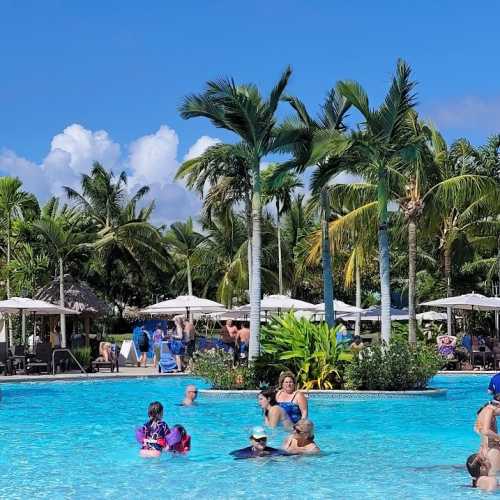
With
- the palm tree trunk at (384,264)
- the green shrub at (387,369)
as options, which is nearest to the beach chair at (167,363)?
the palm tree trunk at (384,264)

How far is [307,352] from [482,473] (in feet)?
30.7

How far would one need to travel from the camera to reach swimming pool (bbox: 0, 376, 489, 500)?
31.0 feet

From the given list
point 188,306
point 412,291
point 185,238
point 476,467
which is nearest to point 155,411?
point 476,467

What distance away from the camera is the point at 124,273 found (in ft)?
161

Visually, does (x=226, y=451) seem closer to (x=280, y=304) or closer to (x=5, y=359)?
(x=5, y=359)

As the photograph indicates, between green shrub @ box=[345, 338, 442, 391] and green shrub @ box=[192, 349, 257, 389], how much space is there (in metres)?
2.14

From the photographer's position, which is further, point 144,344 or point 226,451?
point 144,344

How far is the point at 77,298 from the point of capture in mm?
31875

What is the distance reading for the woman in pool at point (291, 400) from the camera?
508 inches

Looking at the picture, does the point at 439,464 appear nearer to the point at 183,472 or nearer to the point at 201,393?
the point at 183,472

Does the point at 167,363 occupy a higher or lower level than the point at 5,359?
lower

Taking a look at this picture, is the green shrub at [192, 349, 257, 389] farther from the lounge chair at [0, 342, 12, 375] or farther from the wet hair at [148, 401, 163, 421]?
the wet hair at [148, 401, 163, 421]

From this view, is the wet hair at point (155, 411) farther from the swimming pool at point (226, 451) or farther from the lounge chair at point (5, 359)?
the lounge chair at point (5, 359)

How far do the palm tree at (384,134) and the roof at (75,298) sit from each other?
1498cm
